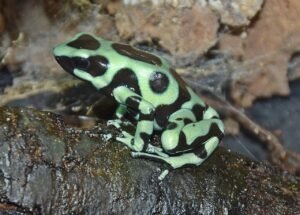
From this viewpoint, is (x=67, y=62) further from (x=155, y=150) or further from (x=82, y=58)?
(x=155, y=150)

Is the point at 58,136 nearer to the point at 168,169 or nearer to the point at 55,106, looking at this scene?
the point at 168,169

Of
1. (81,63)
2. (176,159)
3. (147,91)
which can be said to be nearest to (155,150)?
(176,159)

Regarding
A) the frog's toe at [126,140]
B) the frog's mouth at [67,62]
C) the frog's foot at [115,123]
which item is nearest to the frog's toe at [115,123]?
the frog's foot at [115,123]

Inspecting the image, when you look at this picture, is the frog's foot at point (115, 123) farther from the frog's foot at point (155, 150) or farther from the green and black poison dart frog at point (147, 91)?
the frog's foot at point (155, 150)

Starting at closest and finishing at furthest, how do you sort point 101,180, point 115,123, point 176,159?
point 101,180 → point 176,159 → point 115,123

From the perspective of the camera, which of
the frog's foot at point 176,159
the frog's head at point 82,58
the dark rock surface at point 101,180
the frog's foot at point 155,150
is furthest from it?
the frog's head at point 82,58

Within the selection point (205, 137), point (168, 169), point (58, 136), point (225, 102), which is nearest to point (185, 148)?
point (205, 137)

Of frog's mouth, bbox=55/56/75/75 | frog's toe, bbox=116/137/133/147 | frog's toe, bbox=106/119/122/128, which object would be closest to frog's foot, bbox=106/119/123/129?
frog's toe, bbox=106/119/122/128
